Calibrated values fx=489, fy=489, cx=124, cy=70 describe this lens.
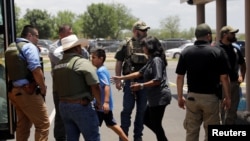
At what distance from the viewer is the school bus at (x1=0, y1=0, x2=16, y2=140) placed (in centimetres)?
701

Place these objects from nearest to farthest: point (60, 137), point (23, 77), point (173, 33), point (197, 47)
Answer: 1. point (197, 47)
2. point (23, 77)
3. point (60, 137)
4. point (173, 33)

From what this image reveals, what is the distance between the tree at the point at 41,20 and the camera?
7319 centimetres

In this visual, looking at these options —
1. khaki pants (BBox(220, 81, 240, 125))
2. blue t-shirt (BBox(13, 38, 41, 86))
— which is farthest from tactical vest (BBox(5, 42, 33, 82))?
khaki pants (BBox(220, 81, 240, 125))

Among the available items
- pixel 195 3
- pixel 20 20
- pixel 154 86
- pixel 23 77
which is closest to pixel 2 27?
pixel 23 77

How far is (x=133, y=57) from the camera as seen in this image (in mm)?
7332

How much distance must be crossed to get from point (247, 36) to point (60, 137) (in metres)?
4.71

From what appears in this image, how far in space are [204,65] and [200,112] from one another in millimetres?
625

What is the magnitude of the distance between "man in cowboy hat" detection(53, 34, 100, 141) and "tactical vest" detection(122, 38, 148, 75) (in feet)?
6.28

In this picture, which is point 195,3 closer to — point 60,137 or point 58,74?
point 60,137

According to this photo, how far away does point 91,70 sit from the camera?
17.3 ft

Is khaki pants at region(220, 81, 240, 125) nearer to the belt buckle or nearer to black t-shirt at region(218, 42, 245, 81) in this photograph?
black t-shirt at region(218, 42, 245, 81)

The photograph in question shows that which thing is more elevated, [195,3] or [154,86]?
[195,3]

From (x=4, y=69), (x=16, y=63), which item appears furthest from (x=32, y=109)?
(x=4, y=69)

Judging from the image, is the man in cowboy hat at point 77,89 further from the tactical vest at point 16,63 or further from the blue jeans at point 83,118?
the tactical vest at point 16,63
